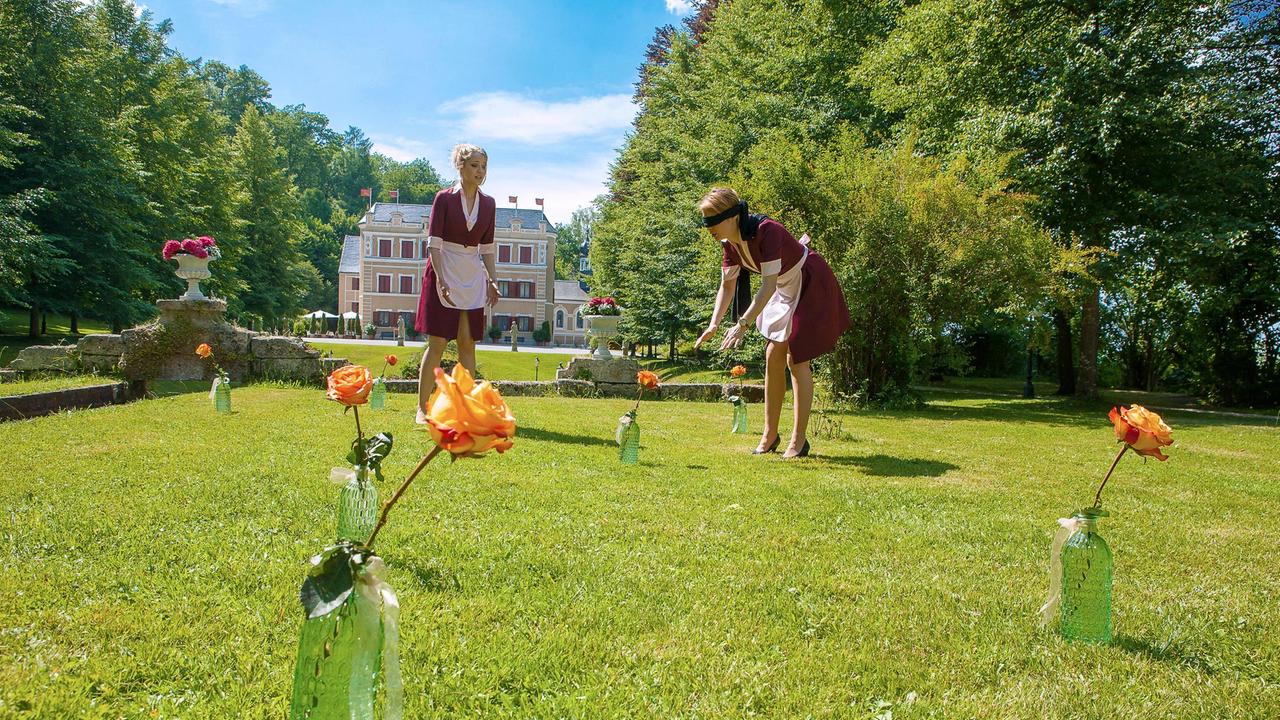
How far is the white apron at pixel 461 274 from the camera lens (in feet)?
20.5

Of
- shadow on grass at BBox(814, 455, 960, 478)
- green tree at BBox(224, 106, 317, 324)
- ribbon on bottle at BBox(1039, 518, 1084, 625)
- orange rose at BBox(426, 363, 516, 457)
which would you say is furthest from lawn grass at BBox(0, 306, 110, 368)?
ribbon on bottle at BBox(1039, 518, 1084, 625)

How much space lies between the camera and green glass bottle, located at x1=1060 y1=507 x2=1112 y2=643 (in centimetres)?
218

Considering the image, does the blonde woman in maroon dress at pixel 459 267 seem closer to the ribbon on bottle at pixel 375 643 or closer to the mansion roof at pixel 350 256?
the ribbon on bottle at pixel 375 643

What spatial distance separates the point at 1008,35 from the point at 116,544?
16.9 metres

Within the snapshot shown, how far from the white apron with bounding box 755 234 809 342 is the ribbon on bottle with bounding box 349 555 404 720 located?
14.7 ft

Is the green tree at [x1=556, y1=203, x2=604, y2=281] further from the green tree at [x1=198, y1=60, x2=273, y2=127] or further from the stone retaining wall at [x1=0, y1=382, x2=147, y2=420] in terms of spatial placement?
the stone retaining wall at [x1=0, y1=382, x2=147, y2=420]

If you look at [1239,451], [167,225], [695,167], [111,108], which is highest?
[111,108]

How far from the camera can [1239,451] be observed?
776 cm

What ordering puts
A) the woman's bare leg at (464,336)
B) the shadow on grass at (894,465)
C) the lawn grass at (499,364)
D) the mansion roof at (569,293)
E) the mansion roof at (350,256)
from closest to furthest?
1. the shadow on grass at (894,465)
2. the woman's bare leg at (464,336)
3. the lawn grass at (499,364)
4. the mansion roof at (350,256)
5. the mansion roof at (569,293)

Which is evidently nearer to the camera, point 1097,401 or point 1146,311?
point 1097,401

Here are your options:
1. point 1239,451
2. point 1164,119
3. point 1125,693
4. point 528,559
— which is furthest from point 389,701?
point 1164,119

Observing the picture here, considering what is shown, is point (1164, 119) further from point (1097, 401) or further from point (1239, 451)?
point (1239, 451)

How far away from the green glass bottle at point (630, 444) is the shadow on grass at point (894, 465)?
1565 millimetres

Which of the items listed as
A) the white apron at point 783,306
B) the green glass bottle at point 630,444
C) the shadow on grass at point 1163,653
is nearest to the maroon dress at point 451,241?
the green glass bottle at point 630,444
